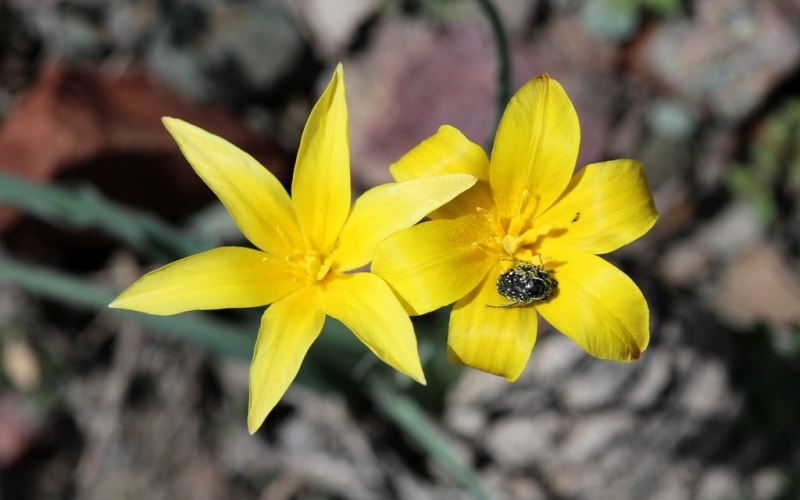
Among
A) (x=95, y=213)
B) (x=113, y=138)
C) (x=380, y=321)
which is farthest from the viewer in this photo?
(x=113, y=138)

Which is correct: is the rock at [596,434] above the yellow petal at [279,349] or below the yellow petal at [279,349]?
below

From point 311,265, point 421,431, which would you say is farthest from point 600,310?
point 421,431

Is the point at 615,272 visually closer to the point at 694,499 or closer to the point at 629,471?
the point at 629,471

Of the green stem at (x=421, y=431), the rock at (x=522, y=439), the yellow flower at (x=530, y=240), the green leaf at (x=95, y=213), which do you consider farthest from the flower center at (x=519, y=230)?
the rock at (x=522, y=439)

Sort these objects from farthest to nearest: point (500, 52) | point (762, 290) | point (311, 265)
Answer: point (762, 290) → point (500, 52) → point (311, 265)

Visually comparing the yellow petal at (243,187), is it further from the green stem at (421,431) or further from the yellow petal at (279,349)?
the green stem at (421,431)

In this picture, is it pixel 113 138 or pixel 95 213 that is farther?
pixel 113 138

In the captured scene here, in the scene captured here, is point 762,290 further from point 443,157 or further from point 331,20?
point 443,157
